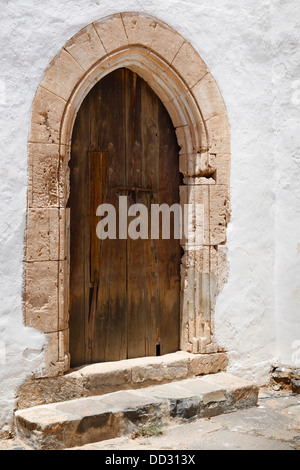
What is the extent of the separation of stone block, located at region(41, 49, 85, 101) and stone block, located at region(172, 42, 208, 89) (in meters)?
0.86

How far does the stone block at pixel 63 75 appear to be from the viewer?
12.6 feet

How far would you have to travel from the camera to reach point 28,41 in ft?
12.3

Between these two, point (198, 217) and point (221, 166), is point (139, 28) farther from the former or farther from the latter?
point (198, 217)

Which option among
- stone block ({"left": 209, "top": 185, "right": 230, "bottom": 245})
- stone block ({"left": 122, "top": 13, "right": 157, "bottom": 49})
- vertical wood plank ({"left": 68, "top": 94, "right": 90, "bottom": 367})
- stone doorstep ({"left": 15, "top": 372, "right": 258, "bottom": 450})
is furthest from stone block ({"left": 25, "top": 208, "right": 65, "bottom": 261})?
stone block ({"left": 122, "top": 13, "right": 157, "bottom": 49})

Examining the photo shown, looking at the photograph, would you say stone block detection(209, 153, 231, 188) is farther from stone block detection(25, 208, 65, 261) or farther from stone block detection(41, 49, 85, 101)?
stone block detection(25, 208, 65, 261)

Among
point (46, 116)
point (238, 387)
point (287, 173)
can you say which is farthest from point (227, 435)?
point (46, 116)

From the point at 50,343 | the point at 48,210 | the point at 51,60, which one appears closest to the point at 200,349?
the point at 50,343

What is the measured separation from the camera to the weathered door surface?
13.9 ft

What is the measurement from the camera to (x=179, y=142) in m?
Answer: 4.70

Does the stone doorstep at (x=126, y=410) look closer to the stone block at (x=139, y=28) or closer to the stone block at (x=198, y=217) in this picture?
the stone block at (x=198, y=217)

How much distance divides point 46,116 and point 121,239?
1130 millimetres

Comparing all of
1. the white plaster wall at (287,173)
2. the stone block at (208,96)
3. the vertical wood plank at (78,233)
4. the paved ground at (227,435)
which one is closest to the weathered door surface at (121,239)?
the vertical wood plank at (78,233)

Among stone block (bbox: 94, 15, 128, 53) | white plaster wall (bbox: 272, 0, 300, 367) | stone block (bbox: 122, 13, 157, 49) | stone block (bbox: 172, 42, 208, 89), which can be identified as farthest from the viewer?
white plaster wall (bbox: 272, 0, 300, 367)

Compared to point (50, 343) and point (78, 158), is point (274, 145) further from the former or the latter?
point (50, 343)
